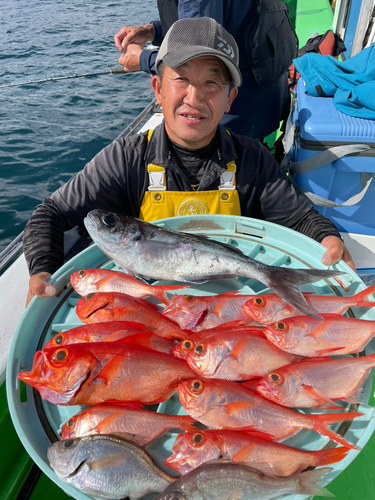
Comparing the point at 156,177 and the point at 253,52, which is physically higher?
the point at 253,52

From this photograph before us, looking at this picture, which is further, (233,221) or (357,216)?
(357,216)

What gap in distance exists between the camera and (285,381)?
1319 millimetres

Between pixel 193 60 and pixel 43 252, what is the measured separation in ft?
5.22

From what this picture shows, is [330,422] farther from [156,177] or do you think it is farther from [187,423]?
[156,177]

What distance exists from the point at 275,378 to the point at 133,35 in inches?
160

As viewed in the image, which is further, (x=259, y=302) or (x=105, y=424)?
(x=259, y=302)

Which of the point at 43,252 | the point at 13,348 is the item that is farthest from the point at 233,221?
the point at 13,348

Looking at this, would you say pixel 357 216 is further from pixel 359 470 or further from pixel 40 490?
pixel 40 490

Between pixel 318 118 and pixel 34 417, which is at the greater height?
pixel 318 118

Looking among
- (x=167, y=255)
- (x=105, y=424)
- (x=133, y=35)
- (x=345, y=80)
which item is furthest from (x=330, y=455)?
(x=133, y=35)

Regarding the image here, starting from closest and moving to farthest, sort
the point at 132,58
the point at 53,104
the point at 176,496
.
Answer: the point at 176,496 < the point at 132,58 < the point at 53,104

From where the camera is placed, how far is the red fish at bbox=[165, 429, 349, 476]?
3.75 ft

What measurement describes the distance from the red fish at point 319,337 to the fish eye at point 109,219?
3.10 ft

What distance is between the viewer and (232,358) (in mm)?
1414
